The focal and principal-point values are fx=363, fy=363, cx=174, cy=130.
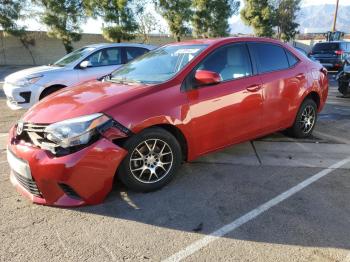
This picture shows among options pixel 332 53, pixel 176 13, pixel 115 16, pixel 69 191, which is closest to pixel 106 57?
pixel 69 191

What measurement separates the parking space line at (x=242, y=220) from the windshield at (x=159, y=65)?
5.74ft

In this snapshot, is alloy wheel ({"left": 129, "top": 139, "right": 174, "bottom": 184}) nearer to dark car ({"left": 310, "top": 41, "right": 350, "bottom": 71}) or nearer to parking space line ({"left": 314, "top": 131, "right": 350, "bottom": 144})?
parking space line ({"left": 314, "top": 131, "right": 350, "bottom": 144})

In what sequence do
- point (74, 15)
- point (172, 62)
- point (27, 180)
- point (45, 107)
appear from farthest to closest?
point (74, 15)
point (172, 62)
point (45, 107)
point (27, 180)

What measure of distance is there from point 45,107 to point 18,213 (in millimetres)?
1140

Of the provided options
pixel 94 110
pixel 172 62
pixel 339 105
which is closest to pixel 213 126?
pixel 172 62

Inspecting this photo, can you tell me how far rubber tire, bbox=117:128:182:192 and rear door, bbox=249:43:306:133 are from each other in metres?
1.57

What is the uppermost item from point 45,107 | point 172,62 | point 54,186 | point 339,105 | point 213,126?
point 172,62

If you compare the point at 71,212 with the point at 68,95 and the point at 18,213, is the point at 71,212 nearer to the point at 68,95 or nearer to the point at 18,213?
the point at 18,213

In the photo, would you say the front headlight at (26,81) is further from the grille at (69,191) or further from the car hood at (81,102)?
the grille at (69,191)

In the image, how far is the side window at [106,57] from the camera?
27.9 feet

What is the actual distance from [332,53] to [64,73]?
13552mm

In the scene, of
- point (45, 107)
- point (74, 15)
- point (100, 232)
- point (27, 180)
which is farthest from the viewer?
point (74, 15)

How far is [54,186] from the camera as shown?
11.2ft

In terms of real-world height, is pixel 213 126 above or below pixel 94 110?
below
